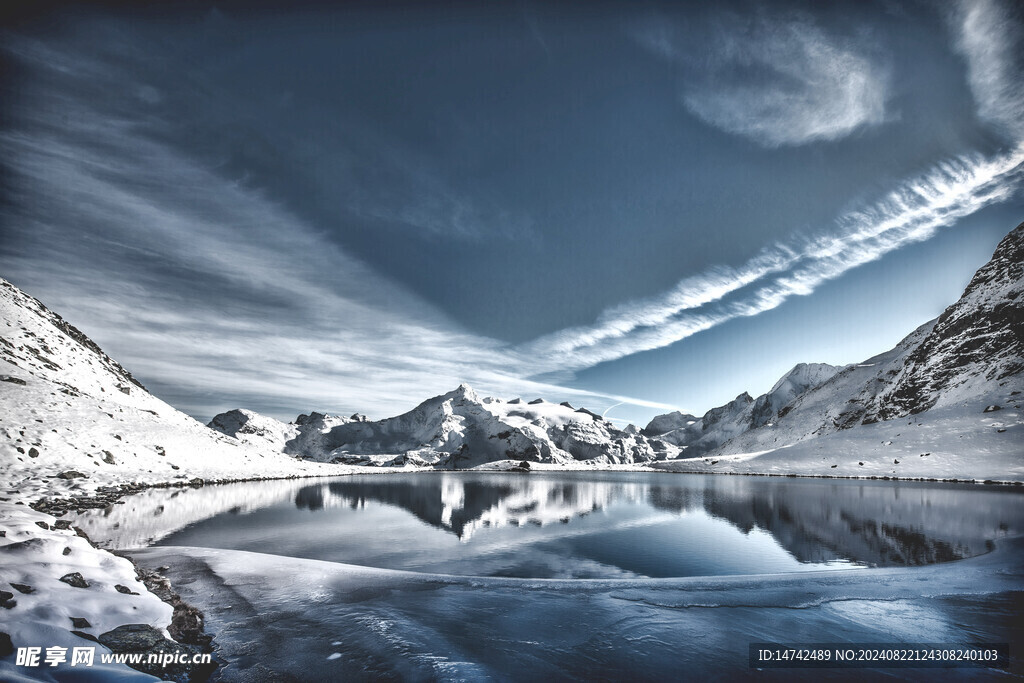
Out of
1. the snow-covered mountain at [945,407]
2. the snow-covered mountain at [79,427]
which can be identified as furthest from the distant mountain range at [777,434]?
the snow-covered mountain at [945,407]

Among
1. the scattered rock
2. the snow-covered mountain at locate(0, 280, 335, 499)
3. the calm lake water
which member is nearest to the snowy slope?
the calm lake water

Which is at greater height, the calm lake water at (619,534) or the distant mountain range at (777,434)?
the distant mountain range at (777,434)

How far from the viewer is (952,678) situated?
25.7 feet

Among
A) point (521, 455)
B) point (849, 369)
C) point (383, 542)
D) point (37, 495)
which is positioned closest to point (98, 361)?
point (37, 495)

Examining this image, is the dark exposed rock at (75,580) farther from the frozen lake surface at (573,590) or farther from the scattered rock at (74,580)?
the frozen lake surface at (573,590)

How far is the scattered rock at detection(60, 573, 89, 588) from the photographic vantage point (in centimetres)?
1008

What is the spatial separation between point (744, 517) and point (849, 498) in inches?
818

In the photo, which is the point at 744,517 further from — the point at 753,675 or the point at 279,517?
the point at 279,517

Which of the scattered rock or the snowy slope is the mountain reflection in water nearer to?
the scattered rock

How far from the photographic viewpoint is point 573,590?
45.1ft

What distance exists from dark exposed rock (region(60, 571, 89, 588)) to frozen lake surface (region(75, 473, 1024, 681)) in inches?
107

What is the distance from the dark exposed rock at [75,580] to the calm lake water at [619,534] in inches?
355

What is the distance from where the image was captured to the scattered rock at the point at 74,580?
10078 millimetres

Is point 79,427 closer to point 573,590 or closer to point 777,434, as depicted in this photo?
point 573,590
